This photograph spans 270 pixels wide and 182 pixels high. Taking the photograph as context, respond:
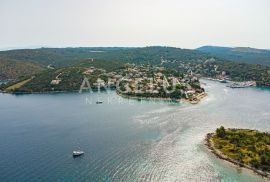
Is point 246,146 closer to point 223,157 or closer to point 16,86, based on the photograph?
point 223,157

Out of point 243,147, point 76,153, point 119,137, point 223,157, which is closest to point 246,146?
point 243,147

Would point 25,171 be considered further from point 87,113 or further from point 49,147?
point 87,113

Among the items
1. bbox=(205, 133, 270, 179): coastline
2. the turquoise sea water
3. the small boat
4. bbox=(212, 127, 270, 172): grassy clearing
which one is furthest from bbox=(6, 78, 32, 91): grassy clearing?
bbox=(212, 127, 270, 172): grassy clearing

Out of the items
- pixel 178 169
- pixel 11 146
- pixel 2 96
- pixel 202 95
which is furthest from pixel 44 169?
pixel 2 96

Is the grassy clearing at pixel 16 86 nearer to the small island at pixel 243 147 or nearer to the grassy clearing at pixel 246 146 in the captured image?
the small island at pixel 243 147

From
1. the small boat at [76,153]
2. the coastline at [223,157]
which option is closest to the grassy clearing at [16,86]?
the small boat at [76,153]

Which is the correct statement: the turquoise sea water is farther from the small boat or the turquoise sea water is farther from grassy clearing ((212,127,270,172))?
grassy clearing ((212,127,270,172))
